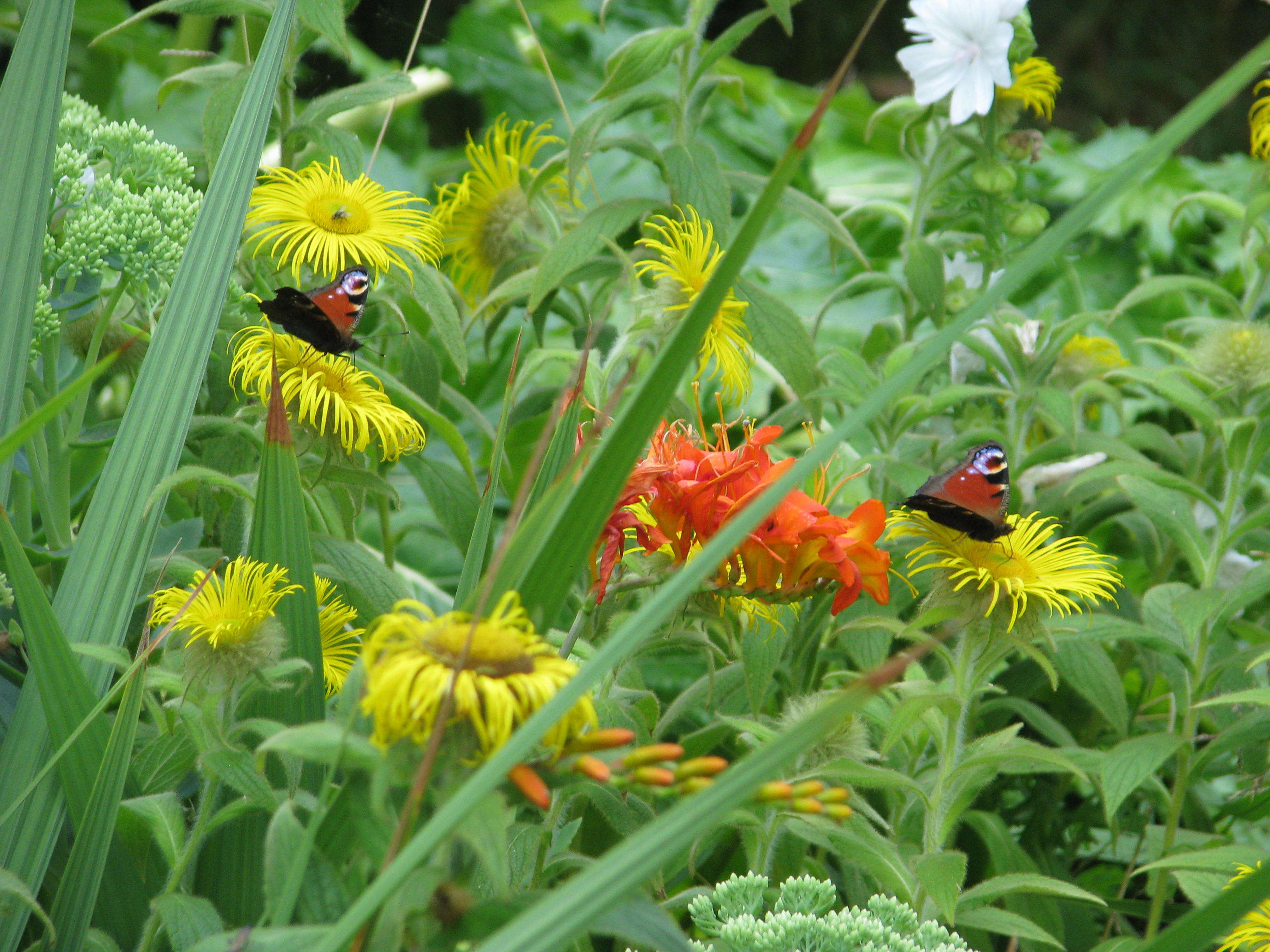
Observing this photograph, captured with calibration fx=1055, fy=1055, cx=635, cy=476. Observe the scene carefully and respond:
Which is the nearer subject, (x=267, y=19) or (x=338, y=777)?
(x=338, y=777)

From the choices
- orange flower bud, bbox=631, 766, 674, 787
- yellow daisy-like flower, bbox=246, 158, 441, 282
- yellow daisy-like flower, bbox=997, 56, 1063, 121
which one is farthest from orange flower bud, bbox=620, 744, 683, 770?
yellow daisy-like flower, bbox=997, 56, 1063, 121

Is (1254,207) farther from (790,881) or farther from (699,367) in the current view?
(790,881)

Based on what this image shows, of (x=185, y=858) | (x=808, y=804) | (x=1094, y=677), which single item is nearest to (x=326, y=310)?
(x=185, y=858)

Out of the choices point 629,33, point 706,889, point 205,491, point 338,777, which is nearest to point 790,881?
point 706,889

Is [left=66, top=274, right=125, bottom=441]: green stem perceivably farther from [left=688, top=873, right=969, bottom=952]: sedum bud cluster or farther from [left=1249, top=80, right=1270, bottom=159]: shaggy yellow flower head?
[left=1249, top=80, right=1270, bottom=159]: shaggy yellow flower head

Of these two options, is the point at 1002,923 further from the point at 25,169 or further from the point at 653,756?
the point at 25,169

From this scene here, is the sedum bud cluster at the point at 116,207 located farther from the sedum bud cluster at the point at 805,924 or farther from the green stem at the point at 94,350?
the sedum bud cluster at the point at 805,924
